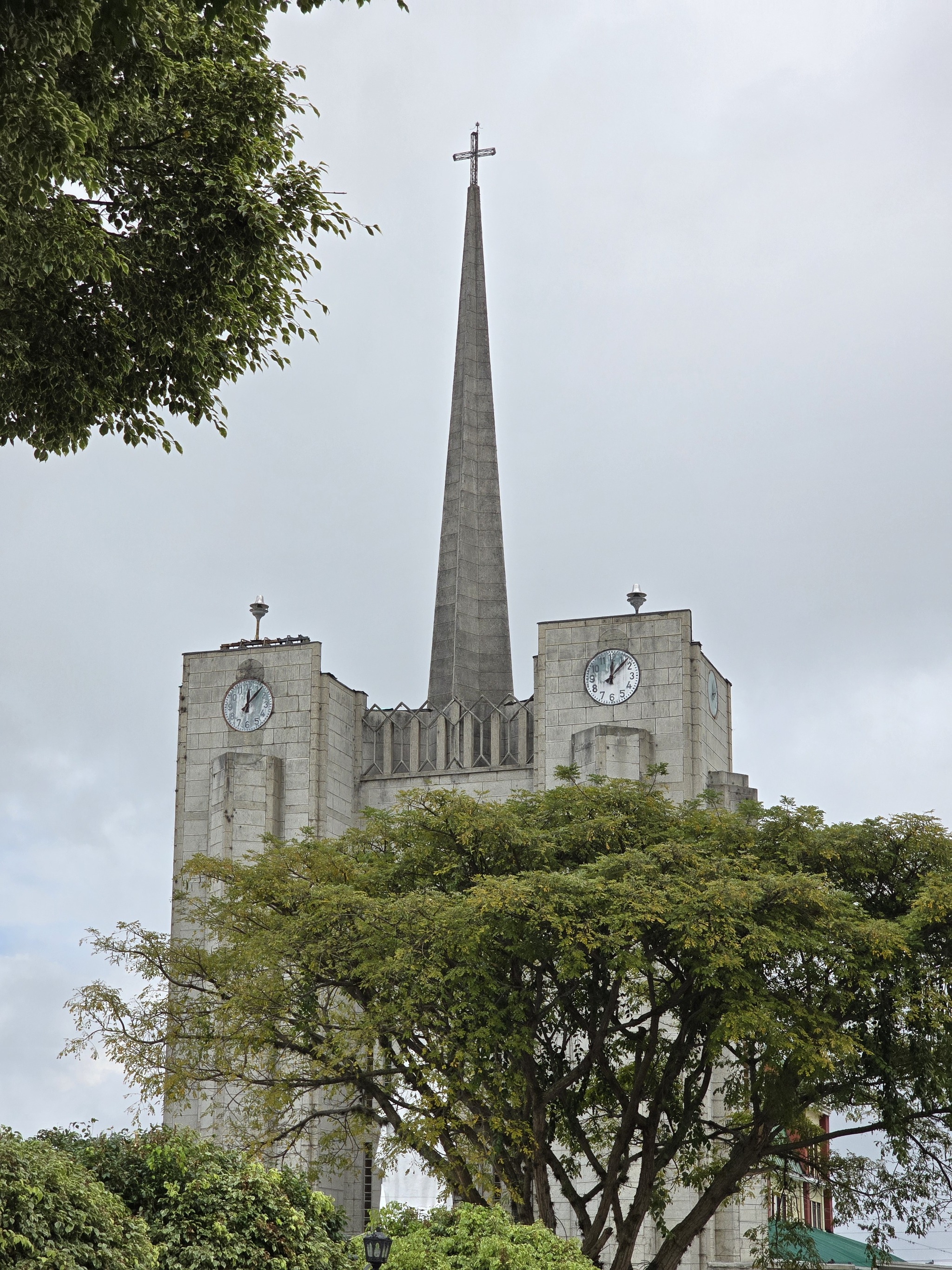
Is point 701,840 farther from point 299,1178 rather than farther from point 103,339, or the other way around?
point 103,339

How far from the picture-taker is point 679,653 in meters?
42.8

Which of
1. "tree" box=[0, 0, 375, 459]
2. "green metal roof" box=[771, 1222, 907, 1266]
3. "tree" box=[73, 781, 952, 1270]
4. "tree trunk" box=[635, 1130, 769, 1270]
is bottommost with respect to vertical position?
"green metal roof" box=[771, 1222, 907, 1266]

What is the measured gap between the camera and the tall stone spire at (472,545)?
47.9 meters

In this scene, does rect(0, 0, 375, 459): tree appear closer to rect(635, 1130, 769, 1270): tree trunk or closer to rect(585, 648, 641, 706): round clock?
rect(635, 1130, 769, 1270): tree trunk

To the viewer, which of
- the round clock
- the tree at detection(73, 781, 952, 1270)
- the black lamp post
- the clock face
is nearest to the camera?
the black lamp post

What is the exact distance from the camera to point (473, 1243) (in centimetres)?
1961

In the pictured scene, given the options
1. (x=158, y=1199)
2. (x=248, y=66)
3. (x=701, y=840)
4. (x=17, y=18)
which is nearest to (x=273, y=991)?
(x=701, y=840)

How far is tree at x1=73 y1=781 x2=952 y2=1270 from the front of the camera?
89.5 ft

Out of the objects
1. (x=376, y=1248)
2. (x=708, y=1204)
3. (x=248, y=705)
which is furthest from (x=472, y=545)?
(x=376, y=1248)

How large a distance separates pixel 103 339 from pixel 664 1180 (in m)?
21.6

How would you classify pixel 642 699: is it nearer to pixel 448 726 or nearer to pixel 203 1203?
pixel 448 726

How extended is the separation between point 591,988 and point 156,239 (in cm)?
1738

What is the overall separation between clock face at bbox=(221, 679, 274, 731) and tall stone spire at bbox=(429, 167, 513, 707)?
16.9 feet

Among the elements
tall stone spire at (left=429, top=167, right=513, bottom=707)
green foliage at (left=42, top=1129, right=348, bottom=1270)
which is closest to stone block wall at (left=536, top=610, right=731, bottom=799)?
tall stone spire at (left=429, top=167, right=513, bottom=707)
